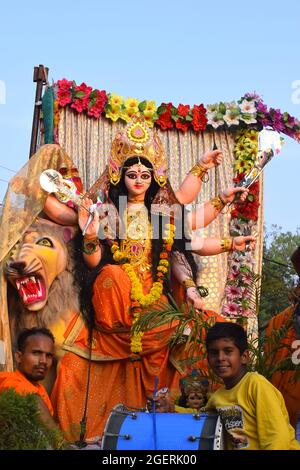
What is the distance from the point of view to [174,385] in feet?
24.9

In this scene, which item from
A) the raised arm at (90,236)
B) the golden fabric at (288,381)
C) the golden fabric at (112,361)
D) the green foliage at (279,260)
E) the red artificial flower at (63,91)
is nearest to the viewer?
the golden fabric at (288,381)

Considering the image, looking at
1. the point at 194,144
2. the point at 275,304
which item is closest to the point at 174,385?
the point at 194,144

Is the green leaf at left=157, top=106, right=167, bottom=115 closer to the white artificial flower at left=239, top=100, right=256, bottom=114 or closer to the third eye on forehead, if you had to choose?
the white artificial flower at left=239, top=100, right=256, bottom=114

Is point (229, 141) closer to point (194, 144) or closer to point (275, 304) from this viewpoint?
point (194, 144)

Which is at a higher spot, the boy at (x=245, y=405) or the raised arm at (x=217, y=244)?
the raised arm at (x=217, y=244)

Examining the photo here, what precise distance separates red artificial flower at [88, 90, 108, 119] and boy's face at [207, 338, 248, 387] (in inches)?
186

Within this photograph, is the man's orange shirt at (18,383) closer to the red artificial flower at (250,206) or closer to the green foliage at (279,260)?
the red artificial flower at (250,206)

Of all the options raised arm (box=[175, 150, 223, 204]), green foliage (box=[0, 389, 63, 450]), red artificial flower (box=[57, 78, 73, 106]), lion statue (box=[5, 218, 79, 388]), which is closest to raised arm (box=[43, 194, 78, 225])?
lion statue (box=[5, 218, 79, 388])

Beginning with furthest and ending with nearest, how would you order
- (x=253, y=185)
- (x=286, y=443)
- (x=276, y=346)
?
(x=253, y=185), (x=276, y=346), (x=286, y=443)

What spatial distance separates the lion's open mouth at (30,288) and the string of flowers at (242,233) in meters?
2.04

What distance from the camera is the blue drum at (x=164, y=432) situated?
4.41m

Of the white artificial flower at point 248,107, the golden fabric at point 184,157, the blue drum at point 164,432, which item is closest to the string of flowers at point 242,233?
the golden fabric at point 184,157

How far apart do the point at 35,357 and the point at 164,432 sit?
1.86m

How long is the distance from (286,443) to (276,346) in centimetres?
230
